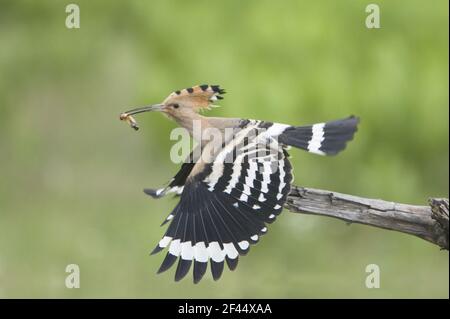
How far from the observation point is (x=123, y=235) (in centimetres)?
411

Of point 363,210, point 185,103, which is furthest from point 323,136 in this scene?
point 185,103

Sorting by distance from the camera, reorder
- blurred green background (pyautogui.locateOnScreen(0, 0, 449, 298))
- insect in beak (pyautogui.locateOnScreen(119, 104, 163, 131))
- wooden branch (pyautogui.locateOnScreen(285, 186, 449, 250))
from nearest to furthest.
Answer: insect in beak (pyautogui.locateOnScreen(119, 104, 163, 131)), wooden branch (pyautogui.locateOnScreen(285, 186, 449, 250)), blurred green background (pyautogui.locateOnScreen(0, 0, 449, 298))

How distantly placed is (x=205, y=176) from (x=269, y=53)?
2.30m

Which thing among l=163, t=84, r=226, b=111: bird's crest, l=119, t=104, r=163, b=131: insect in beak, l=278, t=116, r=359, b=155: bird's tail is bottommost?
l=278, t=116, r=359, b=155: bird's tail

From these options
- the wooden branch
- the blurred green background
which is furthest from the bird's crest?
the blurred green background

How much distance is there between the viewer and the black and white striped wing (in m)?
1.85

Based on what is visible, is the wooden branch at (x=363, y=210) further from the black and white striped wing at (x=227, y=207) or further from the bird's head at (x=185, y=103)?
the bird's head at (x=185, y=103)

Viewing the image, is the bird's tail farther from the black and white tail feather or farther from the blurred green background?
the blurred green background

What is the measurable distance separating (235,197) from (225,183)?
4cm

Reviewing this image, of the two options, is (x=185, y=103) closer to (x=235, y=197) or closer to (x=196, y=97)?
(x=196, y=97)

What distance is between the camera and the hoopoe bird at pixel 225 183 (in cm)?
186

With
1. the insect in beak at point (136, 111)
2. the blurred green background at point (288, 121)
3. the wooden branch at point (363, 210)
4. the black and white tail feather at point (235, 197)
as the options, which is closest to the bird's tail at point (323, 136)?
the black and white tail feather at point (235, 197)

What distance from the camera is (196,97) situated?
190 cm

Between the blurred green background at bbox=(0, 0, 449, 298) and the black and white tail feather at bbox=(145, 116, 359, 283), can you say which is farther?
the blurred green background at bbox=(0, 0, 449, 298)
